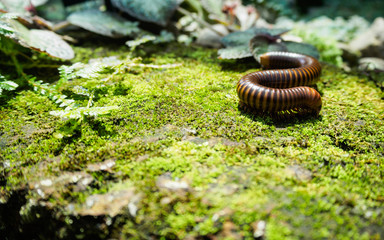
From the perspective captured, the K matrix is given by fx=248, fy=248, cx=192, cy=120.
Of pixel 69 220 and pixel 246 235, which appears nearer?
pixel 246 235

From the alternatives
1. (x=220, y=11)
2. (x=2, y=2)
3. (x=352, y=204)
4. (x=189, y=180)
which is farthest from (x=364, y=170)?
(x=2, y=2)

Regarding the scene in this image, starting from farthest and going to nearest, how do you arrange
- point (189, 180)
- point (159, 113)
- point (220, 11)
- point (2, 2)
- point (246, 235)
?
point (220, 11), point (2, 2), point (159, 113), point (189, 180), point (246, 235)

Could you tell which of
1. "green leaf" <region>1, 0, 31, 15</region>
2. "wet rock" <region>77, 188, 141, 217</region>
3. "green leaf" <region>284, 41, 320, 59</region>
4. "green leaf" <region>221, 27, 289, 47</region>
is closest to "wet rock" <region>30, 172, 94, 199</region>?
"wet rock" <region>77, 188, 141, 217</region>

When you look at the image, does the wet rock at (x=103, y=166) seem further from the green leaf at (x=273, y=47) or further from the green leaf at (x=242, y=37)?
the green leaf at (x=242, y=37)

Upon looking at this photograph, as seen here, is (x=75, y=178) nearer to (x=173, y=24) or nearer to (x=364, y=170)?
(x=364, y=170)

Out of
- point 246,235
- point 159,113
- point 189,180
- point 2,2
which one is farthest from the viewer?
point 2,2

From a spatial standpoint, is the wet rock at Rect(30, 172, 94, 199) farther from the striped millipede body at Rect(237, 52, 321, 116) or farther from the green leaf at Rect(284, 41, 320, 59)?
the green leaf at Rect(284, 41, 320, 59)
